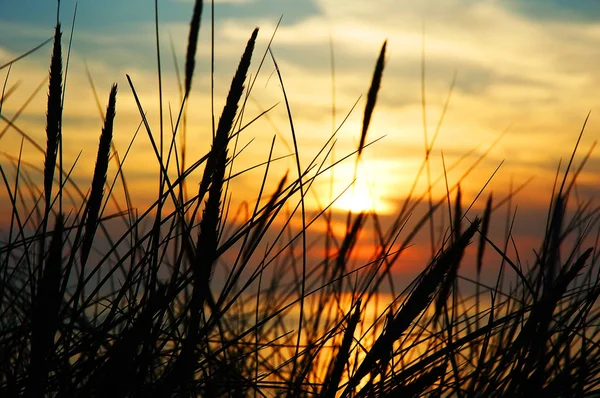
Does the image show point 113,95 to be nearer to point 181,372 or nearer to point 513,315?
point 181,372

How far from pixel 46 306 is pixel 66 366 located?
0.19 m

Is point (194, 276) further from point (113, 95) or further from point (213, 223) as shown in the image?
point (113, 95)

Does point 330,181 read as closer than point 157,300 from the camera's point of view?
No

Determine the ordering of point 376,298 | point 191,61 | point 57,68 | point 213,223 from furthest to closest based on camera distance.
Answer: point 376,298 < point 191,61 < point 57,68 < point 213,223

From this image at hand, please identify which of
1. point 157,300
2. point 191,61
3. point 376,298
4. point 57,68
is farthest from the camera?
point 376,298

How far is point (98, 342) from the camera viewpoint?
960 millimetres

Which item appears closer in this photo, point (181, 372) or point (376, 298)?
point (181, 372)

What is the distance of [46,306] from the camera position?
83 centimetres

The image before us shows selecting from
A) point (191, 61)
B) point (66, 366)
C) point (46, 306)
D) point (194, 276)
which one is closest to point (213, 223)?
point (194, 276)

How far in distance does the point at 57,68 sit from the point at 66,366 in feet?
1.36

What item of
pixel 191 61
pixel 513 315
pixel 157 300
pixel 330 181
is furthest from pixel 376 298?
pixel 157 300

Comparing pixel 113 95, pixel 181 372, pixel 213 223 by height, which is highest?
pixel 113 95

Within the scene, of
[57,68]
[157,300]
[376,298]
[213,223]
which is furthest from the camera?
[376,298]

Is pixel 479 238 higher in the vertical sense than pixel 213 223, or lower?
higher
